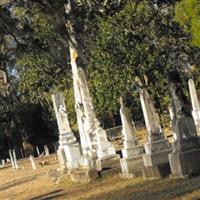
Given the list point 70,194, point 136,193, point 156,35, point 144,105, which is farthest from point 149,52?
point 136,193

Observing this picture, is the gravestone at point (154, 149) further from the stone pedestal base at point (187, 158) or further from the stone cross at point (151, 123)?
the stone pedestal base at point (187, 158)

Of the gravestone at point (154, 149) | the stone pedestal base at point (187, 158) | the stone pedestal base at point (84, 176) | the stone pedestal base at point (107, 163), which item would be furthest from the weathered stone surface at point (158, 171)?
the stone pedestal base at point (107, 163)

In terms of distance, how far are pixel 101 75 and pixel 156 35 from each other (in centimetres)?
464

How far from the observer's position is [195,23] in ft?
72.9

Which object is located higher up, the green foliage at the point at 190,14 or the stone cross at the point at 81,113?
the green foliage at the point at 190,14

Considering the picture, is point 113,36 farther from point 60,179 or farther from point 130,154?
point 130,154

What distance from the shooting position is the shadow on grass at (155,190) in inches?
503

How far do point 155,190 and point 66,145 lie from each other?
43.9 feet

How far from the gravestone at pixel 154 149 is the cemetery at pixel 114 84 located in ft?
0.09

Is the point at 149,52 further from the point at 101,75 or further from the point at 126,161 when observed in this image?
the point at 126,161

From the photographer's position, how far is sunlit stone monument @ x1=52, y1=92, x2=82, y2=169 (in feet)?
84.5

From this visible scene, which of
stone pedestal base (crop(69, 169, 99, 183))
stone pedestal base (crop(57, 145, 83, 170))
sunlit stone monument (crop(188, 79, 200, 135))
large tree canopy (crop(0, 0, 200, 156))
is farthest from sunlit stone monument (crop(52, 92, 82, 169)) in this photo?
sunlit stone monument (crop(188, 79, 200, 135))

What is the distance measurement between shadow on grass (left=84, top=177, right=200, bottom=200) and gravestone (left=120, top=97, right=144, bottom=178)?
72.6 inches

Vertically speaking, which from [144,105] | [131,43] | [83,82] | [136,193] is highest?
[131,43]
